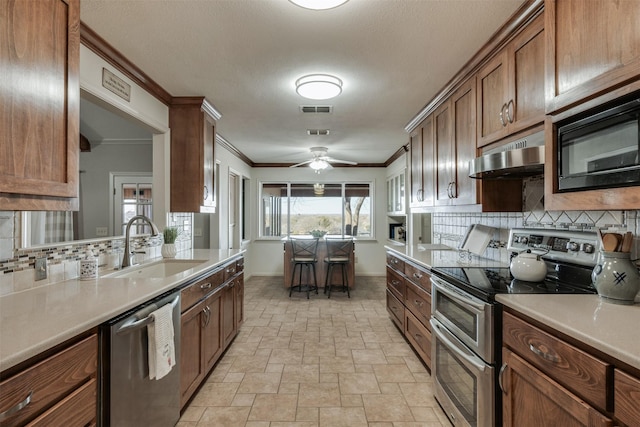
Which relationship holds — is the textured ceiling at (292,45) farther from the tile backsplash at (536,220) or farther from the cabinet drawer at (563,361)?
the cabinet drawer at (563,361)

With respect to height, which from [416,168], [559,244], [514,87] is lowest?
[559,244]

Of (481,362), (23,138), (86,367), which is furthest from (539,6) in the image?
(86,367)

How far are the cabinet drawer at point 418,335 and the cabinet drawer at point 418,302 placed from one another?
2.1 inches

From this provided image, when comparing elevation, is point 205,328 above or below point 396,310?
above

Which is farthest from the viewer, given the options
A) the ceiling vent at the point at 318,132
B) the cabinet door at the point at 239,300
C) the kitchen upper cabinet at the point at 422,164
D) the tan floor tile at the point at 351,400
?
the ceiling vent at the point at 318,132

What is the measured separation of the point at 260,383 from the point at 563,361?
204 cm

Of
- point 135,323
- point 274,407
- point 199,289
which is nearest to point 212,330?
point 199,289

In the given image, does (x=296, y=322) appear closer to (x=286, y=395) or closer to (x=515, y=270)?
(x=286, y=395)

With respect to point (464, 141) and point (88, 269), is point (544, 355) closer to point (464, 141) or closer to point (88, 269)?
point (464, 141)

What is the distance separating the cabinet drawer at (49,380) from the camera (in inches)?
34.9

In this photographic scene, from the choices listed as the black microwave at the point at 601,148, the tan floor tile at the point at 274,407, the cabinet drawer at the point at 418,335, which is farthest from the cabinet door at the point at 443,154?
the tan floor tile at the point at 274,407

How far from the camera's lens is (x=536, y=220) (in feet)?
7.04

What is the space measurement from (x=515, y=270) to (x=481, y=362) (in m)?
0.56

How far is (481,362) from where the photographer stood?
5.06 feet
